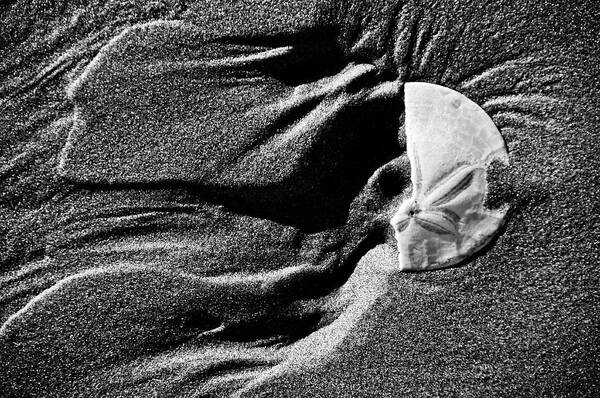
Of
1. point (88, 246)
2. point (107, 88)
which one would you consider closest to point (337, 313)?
point (88, 246)

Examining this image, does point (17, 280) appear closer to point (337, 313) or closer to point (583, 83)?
point (337, 313)

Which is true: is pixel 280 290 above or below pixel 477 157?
below

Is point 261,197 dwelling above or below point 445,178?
above

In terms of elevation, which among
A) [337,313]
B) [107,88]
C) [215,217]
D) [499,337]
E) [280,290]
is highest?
[107,88]
